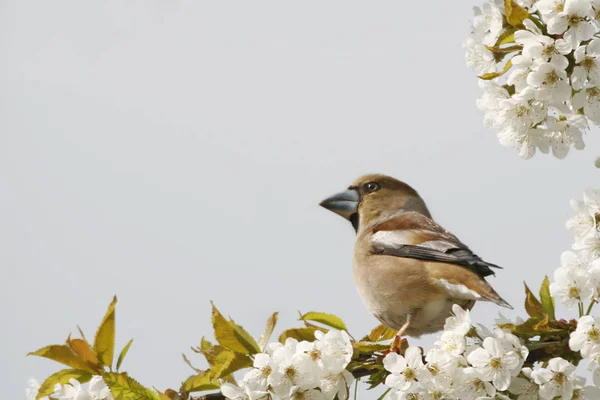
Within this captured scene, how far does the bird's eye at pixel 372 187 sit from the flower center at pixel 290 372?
3.52 meters

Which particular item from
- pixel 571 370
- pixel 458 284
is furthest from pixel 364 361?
pixel 458 284

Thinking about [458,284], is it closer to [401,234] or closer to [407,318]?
[407,318]

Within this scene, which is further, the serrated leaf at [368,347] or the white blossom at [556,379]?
the serrated leaf at [368,347]

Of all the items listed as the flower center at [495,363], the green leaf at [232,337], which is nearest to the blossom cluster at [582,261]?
the flower center at [495,363]

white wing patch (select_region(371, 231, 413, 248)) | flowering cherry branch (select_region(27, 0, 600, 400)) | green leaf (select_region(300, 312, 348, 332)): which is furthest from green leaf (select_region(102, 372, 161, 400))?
white wing patch (select_region(371, 231, 413, 248))

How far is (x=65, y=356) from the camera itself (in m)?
2.96

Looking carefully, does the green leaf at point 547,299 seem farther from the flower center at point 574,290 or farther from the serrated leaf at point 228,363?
the serrated leaf at point 228,363

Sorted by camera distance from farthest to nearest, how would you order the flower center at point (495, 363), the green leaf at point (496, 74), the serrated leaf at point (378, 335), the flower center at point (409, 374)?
the serrated leaf at point (378, 335)
the green leaf at point (496, 74)
the flower center at point (409, 374)
the flower center at point (495, 363)

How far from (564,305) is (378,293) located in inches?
81.6

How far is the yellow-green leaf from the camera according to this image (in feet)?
9.59

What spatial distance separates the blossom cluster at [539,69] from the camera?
2.90 m

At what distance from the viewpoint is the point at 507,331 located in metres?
2.63

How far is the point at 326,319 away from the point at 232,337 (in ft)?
1.36

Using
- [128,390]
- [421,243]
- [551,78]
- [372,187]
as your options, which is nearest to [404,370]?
[128,390]
